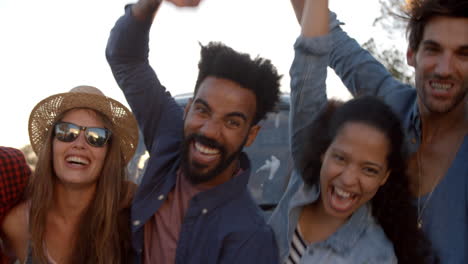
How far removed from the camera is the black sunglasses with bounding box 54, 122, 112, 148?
9.72 feet

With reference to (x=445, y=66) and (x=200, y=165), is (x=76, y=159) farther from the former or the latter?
(x=445, y=66)

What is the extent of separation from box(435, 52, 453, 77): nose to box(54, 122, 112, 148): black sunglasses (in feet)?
5.95

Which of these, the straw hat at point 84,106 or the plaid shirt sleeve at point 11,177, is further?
the straw hat at point 84,106

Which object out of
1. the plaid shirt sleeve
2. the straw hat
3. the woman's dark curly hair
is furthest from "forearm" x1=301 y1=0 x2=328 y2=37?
the plaid shirt sleeve

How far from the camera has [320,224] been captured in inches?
110

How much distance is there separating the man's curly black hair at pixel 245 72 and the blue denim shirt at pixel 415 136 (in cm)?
38

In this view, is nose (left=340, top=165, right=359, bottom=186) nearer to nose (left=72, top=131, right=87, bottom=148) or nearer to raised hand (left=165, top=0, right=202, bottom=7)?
raised hand (left=165, top=0, right=202, bottom=7)

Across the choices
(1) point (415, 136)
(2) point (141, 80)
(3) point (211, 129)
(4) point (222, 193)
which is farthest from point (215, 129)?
(1) point (415, 136)

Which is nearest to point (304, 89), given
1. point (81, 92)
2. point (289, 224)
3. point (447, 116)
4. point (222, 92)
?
point (222, 92)

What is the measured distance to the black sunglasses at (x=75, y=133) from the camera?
2.96 metres

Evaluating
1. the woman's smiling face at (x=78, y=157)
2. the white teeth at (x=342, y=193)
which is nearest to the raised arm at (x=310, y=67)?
the white teeth at (x=342, y=193)

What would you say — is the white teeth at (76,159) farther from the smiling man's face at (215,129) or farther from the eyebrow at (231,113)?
the eyebrow at (231,113)

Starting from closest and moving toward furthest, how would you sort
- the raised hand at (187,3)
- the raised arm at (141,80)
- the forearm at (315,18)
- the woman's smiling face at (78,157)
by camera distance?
1. the raised hand at (187,3)
2. the forearm at (315,18)
3. the raised arm at (141,80)
4. the woman's smiling face at (78,157)

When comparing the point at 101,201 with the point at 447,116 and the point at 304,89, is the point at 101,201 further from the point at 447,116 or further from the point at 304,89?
the point at 447,116
